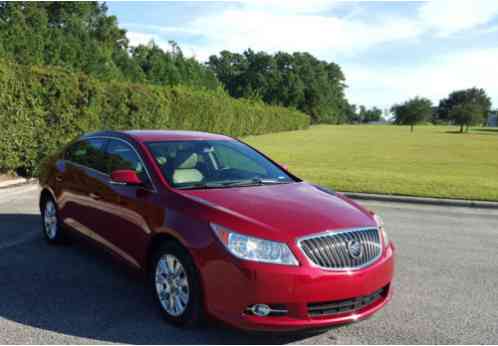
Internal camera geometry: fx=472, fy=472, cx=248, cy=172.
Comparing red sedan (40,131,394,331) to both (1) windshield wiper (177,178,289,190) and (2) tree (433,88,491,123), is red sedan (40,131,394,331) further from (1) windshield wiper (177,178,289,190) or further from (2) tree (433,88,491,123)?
(2) tree (433,88,491,123)

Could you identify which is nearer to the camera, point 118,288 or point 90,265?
point 118,288

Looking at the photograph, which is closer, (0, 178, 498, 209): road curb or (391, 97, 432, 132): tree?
(0, 178, 498, 209): road curb

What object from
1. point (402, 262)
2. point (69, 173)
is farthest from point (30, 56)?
point (402, 262)

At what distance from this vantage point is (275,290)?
3.25m

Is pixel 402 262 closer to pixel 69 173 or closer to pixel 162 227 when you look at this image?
pixel 162 227

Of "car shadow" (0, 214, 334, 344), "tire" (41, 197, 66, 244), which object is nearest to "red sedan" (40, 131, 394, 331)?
"car shadow" (0, 214, 334, 344)

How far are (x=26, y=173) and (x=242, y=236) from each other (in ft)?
33.8

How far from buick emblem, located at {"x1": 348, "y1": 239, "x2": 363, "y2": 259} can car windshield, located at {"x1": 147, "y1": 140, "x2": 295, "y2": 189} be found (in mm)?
1296

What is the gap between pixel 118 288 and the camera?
184 inches

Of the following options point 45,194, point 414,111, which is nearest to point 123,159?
point 45,194

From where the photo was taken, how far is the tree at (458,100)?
125719 millimetres

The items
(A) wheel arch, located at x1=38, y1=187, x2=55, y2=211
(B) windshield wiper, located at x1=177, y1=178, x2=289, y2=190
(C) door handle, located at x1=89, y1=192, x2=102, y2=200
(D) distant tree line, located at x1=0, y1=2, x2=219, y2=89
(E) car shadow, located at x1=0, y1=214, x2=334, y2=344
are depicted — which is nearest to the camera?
(E) car shadow, located at x1=0, y1=214, x2=334, y2=344

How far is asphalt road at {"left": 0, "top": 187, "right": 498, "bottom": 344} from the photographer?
366cm

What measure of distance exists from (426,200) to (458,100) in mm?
154842
